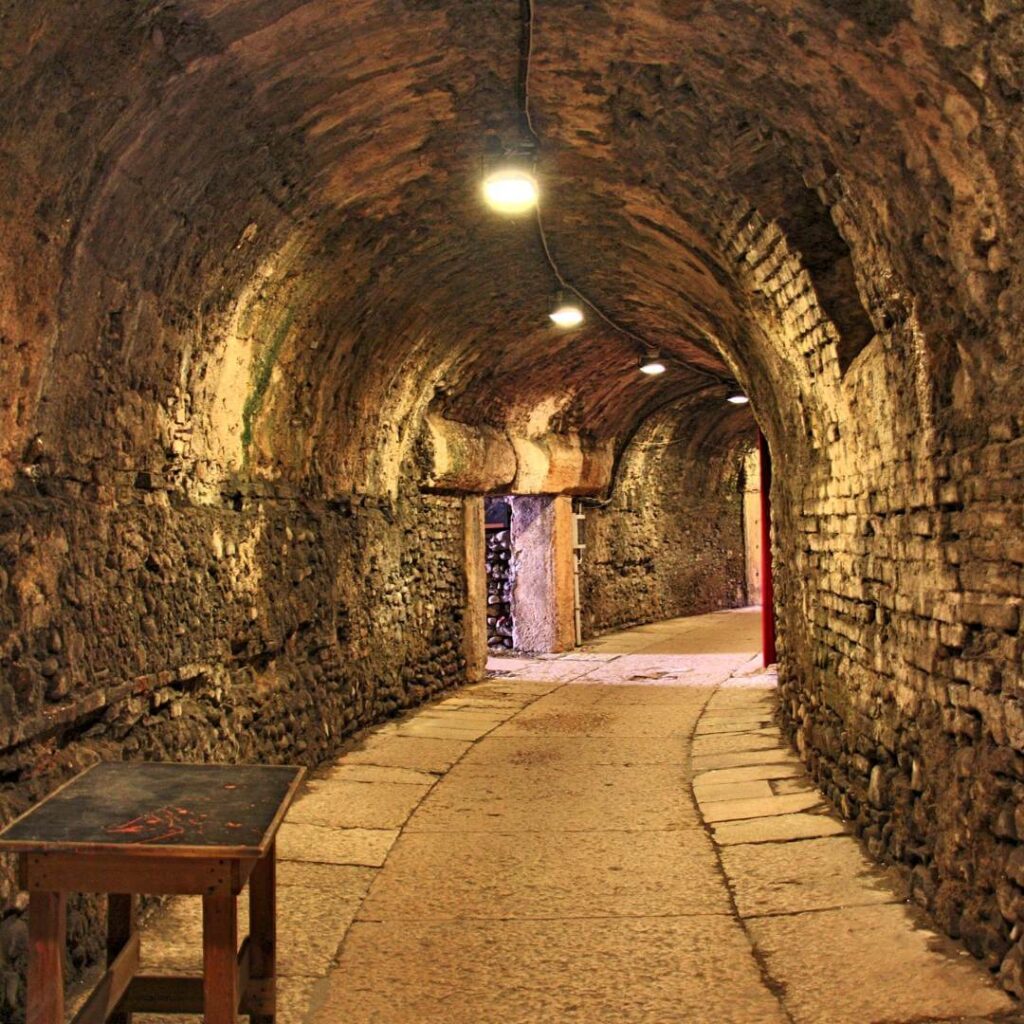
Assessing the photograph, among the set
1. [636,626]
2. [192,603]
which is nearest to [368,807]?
[192,603]

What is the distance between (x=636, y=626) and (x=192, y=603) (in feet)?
36.5

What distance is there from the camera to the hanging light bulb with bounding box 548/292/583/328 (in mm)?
8659

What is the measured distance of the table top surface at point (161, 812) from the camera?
2.62 m

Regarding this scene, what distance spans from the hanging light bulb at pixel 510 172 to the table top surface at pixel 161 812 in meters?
3.19

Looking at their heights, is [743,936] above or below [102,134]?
below

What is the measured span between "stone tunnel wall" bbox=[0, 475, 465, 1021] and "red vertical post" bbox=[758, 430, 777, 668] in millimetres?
3192

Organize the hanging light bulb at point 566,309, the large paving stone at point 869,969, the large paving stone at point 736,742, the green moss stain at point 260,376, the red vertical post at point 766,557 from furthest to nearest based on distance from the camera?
the red vertical post at point 766,557, the hanging light bulb at point 566,309, the large paving stone at point 736,742, the green moss stain at point 260,376, the large paving stone at point 869,969

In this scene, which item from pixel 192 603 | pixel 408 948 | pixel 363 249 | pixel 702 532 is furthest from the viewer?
pixel 702 532

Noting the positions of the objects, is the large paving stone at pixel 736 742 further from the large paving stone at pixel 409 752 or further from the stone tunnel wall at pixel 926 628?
the large paving stone at pixel 409 752

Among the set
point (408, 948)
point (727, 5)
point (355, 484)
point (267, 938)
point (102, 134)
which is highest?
point (727, 5)

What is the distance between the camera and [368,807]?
605cm

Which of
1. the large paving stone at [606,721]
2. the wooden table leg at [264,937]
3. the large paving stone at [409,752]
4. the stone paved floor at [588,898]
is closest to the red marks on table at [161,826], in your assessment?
the wooden table leg at [264,937]

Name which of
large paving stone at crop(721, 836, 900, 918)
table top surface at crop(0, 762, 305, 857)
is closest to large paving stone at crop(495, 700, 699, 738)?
large paving stone at crop(721, 836, 900, 918)

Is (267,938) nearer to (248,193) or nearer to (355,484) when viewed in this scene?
(248,193)
